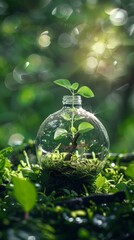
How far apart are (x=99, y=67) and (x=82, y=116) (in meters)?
2.09

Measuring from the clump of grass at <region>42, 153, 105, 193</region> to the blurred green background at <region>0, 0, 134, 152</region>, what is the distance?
1.89 m

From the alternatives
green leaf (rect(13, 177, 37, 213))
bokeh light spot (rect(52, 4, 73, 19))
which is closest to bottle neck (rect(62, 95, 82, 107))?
green leaf (rect(13, 177, 37, 213))

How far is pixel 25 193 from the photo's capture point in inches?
28.4

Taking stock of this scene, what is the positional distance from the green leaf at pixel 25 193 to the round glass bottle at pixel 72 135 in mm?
434

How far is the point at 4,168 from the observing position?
1.14 m

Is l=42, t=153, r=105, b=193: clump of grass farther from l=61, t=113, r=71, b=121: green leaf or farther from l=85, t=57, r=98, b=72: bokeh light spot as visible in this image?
l=85, t=57, r=98, b=72: bokeh light spot

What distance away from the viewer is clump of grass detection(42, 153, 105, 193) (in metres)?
1.11

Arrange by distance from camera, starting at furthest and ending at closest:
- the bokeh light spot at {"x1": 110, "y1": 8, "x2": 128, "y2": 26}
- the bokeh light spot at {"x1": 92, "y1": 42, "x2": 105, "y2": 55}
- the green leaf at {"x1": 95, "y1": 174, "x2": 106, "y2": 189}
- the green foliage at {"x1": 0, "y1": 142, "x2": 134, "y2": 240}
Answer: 1. the bokeh light spot at {"x1": 110, "y1": 8, "x2": 128, "y2": 26}
2. the bokeh light spot at {"x1": 92, "y1": 42, "x2": 105, "y2": 55}
3. the green leaf at {"x1": 95, "y1": 174, "x2": 106, "y2": 189}
4. the green foliage at {"x1": 0, "y1": 142, "x2": 134, "y2": 240}

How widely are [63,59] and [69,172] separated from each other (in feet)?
8.19

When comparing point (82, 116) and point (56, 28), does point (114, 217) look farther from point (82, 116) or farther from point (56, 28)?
point (56, 28)

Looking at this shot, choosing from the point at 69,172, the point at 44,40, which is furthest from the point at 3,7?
the point at 69,172

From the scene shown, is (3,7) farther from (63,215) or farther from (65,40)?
(63,215)

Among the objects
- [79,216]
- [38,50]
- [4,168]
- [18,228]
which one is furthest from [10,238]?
[38,50]

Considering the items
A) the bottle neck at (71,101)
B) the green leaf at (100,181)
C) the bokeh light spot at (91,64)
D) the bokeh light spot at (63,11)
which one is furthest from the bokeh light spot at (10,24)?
the green leaf at (100,181)
